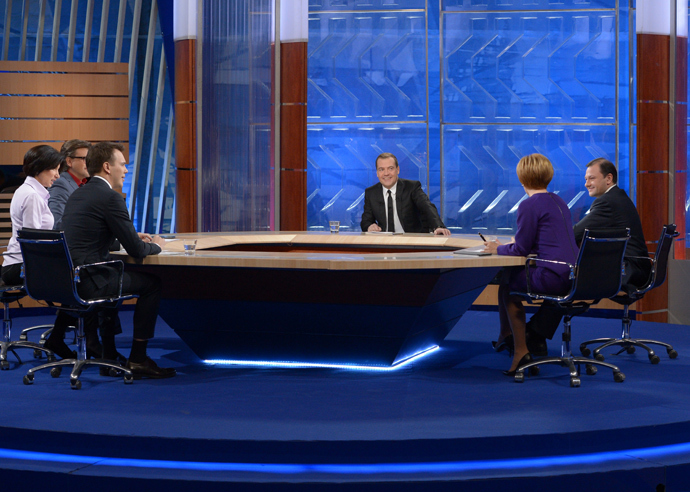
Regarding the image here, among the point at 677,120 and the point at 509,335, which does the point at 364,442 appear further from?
the point at 677,120

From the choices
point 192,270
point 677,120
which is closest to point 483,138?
point 677,120

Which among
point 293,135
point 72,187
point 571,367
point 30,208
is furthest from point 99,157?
point 293,135

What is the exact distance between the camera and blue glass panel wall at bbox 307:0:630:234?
8367 millimetres

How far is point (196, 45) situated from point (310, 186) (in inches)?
106

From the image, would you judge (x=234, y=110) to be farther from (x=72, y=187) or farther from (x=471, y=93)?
(x=471, y=93)

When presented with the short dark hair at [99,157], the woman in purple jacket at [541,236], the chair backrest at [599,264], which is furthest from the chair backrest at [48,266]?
the chair backrest at [599,264]

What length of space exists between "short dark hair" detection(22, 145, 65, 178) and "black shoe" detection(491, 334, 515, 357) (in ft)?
9.17

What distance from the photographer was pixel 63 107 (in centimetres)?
883

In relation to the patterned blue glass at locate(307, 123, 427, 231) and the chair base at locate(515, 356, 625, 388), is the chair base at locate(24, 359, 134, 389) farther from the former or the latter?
the patterned blue glass at locate(307, 123, 427, 231)

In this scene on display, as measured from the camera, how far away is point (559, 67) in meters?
8.49

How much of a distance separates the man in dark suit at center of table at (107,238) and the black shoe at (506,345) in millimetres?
2014

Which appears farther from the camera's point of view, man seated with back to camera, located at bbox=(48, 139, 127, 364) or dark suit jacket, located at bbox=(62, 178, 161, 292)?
man seated with back to camera, located at bbox=(48, 139, 127, 364)

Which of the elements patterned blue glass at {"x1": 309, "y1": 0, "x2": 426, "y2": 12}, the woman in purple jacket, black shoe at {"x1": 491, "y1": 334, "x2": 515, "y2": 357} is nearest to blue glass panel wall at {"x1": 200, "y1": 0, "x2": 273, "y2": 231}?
patterned blue glass at {"x1": 309, "y1": 0, "x2": 426, "y2": 12}

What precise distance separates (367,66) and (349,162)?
112 centimetres
